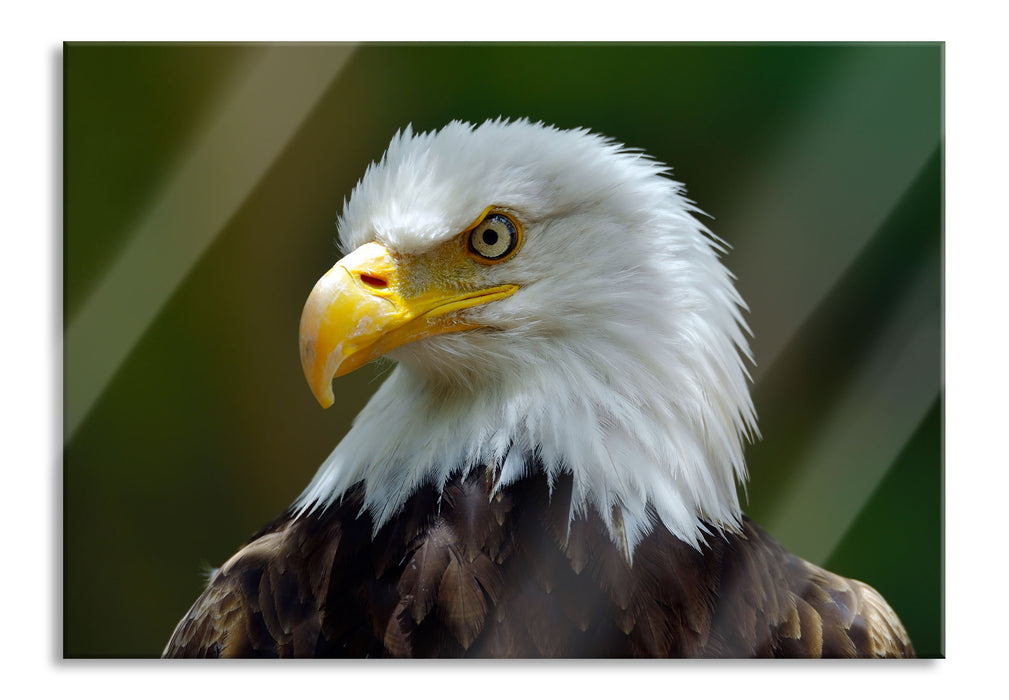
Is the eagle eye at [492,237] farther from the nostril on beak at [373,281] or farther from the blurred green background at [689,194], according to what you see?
the blurred green background at [689,194]

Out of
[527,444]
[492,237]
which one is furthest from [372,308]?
[527,444]

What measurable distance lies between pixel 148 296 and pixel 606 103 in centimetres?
111

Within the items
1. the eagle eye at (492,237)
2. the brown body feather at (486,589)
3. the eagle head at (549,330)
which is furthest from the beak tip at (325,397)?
the eagle eye at (492,237)

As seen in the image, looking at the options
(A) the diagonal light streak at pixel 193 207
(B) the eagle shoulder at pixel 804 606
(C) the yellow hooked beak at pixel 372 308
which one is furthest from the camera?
(A) the diagonal light streak at pixel 193 207

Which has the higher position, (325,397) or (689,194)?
(689,194)

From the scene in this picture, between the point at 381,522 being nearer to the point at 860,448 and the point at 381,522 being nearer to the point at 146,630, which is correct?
the point at 146,630

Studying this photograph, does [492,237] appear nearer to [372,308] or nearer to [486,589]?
[372,308]

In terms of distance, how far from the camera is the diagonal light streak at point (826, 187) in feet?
6.98

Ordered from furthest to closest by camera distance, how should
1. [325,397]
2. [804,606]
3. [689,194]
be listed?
[689,194] < [804,606] < [325,397]

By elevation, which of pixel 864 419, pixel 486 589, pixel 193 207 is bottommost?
pixel 486 589

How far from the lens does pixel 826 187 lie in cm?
214

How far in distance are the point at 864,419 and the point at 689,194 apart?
2.06ft

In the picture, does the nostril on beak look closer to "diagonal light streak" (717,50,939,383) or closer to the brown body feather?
the brown body feather
